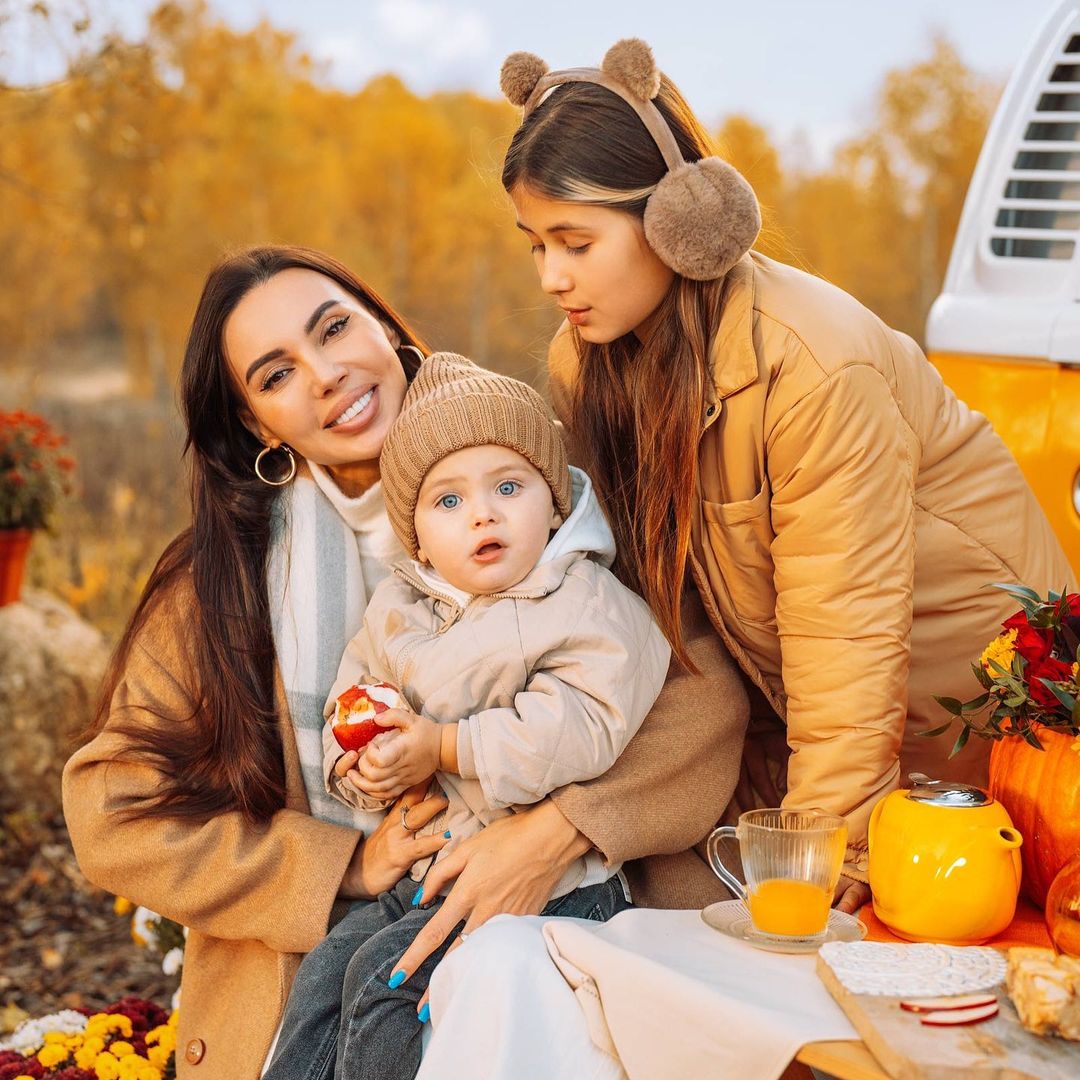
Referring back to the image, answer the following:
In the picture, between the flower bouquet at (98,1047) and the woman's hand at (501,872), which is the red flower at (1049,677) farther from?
the flower bouquet at (98,1047)

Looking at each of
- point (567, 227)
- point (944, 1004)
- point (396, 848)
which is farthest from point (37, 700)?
point (944, 1004)

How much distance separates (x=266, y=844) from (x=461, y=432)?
32.7 inches

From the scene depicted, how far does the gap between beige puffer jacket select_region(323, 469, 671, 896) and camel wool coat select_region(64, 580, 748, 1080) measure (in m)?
0.11

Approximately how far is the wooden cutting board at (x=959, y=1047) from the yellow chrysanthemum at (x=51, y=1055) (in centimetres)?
200

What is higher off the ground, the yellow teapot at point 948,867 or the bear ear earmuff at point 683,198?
the bear ear earmuff at point 683,198

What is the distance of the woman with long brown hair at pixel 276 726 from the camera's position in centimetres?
238

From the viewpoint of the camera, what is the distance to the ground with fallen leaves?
167 inches

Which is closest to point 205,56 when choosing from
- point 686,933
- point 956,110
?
point 956,110

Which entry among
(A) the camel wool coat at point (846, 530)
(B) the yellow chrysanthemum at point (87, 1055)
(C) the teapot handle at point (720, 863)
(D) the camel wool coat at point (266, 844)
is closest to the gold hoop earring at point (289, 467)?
(D) the camel wool coat at point (266, 844)

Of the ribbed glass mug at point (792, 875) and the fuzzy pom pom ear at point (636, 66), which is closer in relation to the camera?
the ribbed glass mug at point (792, 875)

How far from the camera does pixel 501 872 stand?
2.25m

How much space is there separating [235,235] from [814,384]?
51.2ft

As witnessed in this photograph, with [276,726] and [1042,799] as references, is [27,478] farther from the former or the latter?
Answer: [1042,799]

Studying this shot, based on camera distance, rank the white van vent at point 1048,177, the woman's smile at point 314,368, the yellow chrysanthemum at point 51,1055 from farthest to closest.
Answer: the white van vent at point 1048,177 → the yellow chrysanthemum at point 51,1055 → the woman's smile at point 314,368
